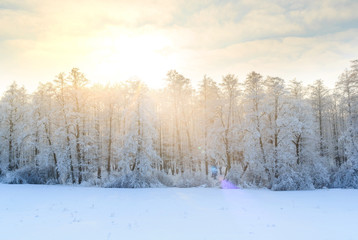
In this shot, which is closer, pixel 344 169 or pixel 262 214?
pixel 262 214

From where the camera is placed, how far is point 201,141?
28672mm

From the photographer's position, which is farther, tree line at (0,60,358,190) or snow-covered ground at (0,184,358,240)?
tree line at (0,60,358,190)

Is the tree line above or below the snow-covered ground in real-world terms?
above

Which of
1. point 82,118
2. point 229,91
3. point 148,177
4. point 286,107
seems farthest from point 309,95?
point 82,118

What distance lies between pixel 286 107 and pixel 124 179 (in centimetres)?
1888

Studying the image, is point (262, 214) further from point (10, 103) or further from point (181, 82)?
point (10, 103)

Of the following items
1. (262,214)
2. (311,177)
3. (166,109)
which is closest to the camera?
(262,214)

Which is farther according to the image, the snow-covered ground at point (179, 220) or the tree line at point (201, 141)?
the tree line at point (201, 141)

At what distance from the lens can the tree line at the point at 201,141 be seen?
907 inches

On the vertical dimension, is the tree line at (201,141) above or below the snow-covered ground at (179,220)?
above

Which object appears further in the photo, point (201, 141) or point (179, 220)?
point (201, 141)

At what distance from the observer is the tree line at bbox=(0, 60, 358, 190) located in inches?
907

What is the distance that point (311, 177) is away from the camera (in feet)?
74.8

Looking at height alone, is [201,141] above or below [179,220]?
above
